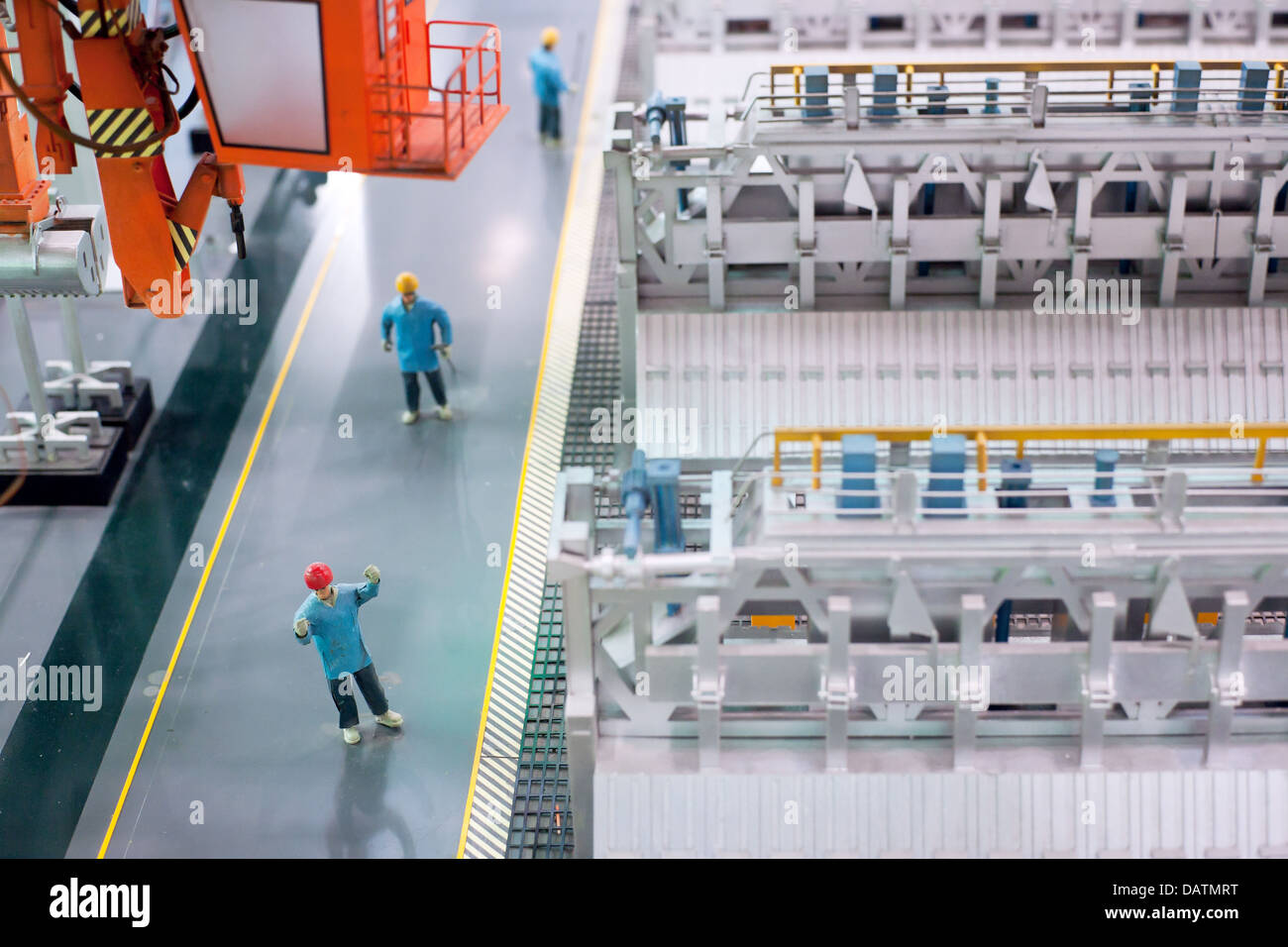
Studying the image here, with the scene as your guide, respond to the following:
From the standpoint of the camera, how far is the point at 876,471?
30.9 feet

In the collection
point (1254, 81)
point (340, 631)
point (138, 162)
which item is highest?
point (1254, 81)

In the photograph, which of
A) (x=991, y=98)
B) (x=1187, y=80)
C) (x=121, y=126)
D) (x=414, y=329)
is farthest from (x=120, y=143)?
(x=1187, y=80)

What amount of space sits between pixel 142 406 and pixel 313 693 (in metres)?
4.32

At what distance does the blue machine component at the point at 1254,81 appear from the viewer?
41.2 feet

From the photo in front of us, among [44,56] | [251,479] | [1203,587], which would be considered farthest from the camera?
[251,479]

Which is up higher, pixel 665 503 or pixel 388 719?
pixel 665 503

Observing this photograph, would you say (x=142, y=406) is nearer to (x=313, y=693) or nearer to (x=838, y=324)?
(x=313, y=693)

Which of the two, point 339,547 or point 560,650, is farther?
point 339,547

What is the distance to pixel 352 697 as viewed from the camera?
11344 mm

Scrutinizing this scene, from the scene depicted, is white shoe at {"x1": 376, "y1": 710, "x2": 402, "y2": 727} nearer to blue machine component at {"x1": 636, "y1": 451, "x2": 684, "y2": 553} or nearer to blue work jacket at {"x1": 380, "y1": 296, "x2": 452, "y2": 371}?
blue machine component at {"x1": 636, "y1": 451, "x2": 684, "y2": 553}

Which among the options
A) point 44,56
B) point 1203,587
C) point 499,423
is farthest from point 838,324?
point 44,56

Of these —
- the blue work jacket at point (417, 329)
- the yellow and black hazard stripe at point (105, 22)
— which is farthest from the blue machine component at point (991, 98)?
the yellow and black hazard stripe at point (105, 22)

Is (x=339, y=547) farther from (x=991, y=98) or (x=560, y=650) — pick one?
(x=991, y=98)

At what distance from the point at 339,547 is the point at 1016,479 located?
630 cm
